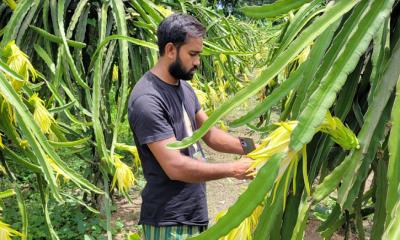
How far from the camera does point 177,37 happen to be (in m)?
1.46

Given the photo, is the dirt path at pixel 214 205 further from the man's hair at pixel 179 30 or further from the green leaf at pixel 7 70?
the green leaf at pixel 7 70

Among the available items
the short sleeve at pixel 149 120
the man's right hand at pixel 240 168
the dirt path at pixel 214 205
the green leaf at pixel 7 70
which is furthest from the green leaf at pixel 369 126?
the dirt path at pixel 214 205

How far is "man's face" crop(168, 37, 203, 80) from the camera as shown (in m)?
1.47

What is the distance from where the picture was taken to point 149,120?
4.48 feet

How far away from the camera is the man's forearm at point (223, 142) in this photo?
1.62 meters

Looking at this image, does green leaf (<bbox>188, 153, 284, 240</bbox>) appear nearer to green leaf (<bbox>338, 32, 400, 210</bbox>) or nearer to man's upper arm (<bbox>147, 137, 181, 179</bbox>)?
green leaf (<bbox>338, 32, 400, 210</bbox>)

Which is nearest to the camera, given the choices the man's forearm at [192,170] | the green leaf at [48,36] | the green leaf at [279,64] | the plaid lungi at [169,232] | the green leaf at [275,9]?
the green leaf at [279,64]

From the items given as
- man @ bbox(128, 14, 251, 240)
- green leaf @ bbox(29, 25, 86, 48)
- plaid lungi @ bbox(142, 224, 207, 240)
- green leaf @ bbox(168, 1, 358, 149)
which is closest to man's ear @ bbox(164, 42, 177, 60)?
man @ bbox(128, 14, 251, 240)

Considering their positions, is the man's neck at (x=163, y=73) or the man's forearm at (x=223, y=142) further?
the man's forearm at (x=223, y=142)

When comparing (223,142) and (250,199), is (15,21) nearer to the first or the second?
(223,142)

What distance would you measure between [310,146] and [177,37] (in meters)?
0.83

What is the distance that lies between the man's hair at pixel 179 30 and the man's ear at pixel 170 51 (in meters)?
0.01

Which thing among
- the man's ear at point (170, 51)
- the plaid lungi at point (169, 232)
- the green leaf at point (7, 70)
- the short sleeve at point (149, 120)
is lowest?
the plaid lungi at point (169, 232)

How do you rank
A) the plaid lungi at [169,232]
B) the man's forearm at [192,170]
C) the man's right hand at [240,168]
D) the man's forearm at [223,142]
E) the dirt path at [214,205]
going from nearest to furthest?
the man's right hand at [240,168] → the man's forearm at [192,170] → the plaid lungi at [169,232] → the man's forearm at [223,142] → the dirt path at [214,205]
